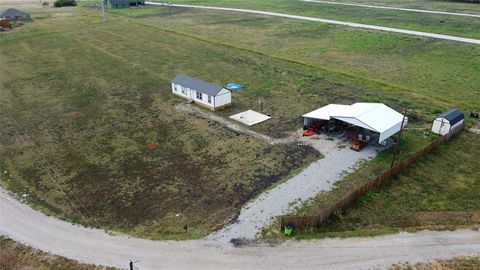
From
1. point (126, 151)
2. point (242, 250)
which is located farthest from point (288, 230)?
point (126, 151)

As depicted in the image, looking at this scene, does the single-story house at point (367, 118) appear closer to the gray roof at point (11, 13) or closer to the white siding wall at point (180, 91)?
the white siding wall at point (180, 91)

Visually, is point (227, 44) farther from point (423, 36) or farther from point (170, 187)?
point (170, 187)

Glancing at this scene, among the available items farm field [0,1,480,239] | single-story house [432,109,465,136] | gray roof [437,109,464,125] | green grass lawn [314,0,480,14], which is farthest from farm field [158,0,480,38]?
single-story house [432,109,465,136]

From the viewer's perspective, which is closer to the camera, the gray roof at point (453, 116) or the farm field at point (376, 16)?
the gray roof at point (453, 116)

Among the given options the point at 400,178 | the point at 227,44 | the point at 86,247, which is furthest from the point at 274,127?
the point at 227,44

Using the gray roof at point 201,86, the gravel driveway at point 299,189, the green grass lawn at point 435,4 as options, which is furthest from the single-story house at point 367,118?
the green grass lawn at point 435,4

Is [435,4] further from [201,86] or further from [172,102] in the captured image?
[172,102]

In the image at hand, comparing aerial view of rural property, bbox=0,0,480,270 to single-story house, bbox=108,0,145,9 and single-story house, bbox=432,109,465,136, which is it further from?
single-story house, bbox=108,0,145,9

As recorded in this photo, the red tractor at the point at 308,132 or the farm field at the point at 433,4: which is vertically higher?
the farm field at the point at 433,4
